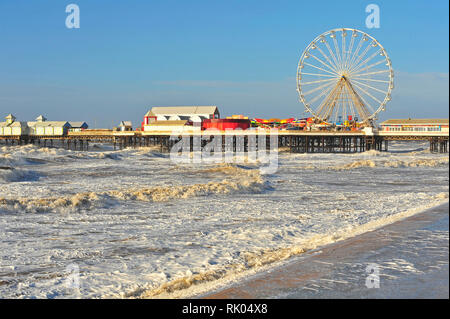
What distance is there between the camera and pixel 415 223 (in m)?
8.26

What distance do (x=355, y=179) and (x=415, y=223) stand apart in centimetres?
1525

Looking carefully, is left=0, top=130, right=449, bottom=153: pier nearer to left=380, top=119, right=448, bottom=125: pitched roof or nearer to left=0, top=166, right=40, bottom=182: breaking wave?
left=380, top=119, right=448, bottom=125: pitched roof

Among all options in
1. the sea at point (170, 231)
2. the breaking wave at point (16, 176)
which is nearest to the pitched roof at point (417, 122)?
the sea at point (170, 231)

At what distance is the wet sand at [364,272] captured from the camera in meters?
4.80

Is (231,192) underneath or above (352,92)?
underneath

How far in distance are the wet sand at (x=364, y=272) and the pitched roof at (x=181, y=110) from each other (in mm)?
74078

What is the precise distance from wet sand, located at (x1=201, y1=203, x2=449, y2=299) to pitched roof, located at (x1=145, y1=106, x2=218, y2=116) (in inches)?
2916

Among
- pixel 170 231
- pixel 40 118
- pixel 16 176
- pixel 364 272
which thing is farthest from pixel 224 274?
pixel 40 118

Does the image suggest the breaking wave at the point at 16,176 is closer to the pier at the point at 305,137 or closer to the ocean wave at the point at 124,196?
the ocean wave at the point at 124,196

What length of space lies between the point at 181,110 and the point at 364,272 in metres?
78.7

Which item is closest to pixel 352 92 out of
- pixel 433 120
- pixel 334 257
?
pixel 433 120

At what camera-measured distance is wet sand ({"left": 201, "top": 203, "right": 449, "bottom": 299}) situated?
4801mm

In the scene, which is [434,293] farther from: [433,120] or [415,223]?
[433,120]
